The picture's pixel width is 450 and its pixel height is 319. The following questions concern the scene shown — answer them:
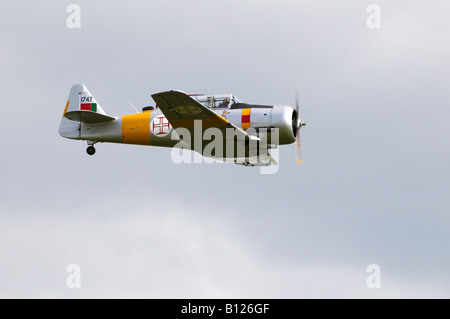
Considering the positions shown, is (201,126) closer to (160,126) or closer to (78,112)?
(160,126)

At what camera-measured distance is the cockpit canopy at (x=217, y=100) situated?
23.4 metres

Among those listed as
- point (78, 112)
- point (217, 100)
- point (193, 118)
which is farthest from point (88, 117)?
point (193, 118)

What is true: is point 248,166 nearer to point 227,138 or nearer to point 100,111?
point 227,138

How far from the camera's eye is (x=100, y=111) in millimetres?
25828

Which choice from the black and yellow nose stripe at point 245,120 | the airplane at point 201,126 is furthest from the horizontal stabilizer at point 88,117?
the black and yellow nose stripe at point 245,120

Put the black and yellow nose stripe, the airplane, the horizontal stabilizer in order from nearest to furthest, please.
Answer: the airplane
the black and yellow nose stripe
the horizontal stabilizer

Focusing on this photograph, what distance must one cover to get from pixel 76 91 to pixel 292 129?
8210 millimetres

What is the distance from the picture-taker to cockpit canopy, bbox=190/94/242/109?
2341 cm

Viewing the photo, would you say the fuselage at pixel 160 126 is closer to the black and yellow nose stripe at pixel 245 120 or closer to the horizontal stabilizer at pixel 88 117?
the black and yellow nose stripe at pixel 245 120

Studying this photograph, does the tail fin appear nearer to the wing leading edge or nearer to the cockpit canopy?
the cockpit canopy

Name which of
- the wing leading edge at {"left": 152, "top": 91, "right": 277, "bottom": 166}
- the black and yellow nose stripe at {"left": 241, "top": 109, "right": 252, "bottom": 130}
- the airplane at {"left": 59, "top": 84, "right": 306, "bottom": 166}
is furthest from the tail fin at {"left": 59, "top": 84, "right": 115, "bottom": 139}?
the black and yellow nose stripe at {"left": 241, "top": 109, "right": 252, "bottom": 130}

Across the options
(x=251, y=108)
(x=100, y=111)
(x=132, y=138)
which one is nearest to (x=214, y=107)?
(x=251, y=108)

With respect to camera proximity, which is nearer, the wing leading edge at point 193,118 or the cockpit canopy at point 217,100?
the wing leading edge at point 193,118

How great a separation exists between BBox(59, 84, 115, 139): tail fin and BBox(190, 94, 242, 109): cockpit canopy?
127 inches
